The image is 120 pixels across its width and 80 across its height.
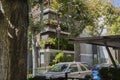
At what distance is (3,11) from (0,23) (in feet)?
0.96

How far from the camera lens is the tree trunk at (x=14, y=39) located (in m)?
6.02

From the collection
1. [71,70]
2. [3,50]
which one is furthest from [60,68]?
[3,50]

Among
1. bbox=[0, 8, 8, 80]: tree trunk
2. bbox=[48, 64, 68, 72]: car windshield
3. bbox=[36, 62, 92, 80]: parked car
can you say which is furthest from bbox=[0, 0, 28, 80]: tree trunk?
bbox=[48, 64, 68, 72]: car windshield

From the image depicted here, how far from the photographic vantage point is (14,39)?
20.4 ft

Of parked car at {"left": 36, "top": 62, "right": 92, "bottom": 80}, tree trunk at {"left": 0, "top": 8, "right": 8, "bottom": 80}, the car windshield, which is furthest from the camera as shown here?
the car windshield

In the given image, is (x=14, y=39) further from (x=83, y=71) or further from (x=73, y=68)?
(x=83, y=71)

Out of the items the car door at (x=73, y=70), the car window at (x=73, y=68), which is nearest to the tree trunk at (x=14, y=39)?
the car door at (x=73, y=70)

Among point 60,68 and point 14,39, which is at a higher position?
point 14,39

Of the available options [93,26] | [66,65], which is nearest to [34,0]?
[66,65]

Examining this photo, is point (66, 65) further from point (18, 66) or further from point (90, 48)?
point (90, 48)

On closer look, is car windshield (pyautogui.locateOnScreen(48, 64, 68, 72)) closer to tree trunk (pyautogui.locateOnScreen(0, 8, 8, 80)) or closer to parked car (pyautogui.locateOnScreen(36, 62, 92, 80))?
parked car (pyautogui.locateOnScreen(36, 62, 92, 80))

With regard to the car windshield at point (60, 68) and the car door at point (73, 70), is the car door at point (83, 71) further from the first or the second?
the car windshield at point (60, 68)

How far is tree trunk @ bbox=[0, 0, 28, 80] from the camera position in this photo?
19.7 feet

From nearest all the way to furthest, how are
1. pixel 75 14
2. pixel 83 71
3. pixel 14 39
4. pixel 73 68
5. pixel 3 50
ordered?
1. pixel 3 50
2. pixel 14 39
3. pixel 73 68
4. pixel 83 71
5. pixel 75 14
